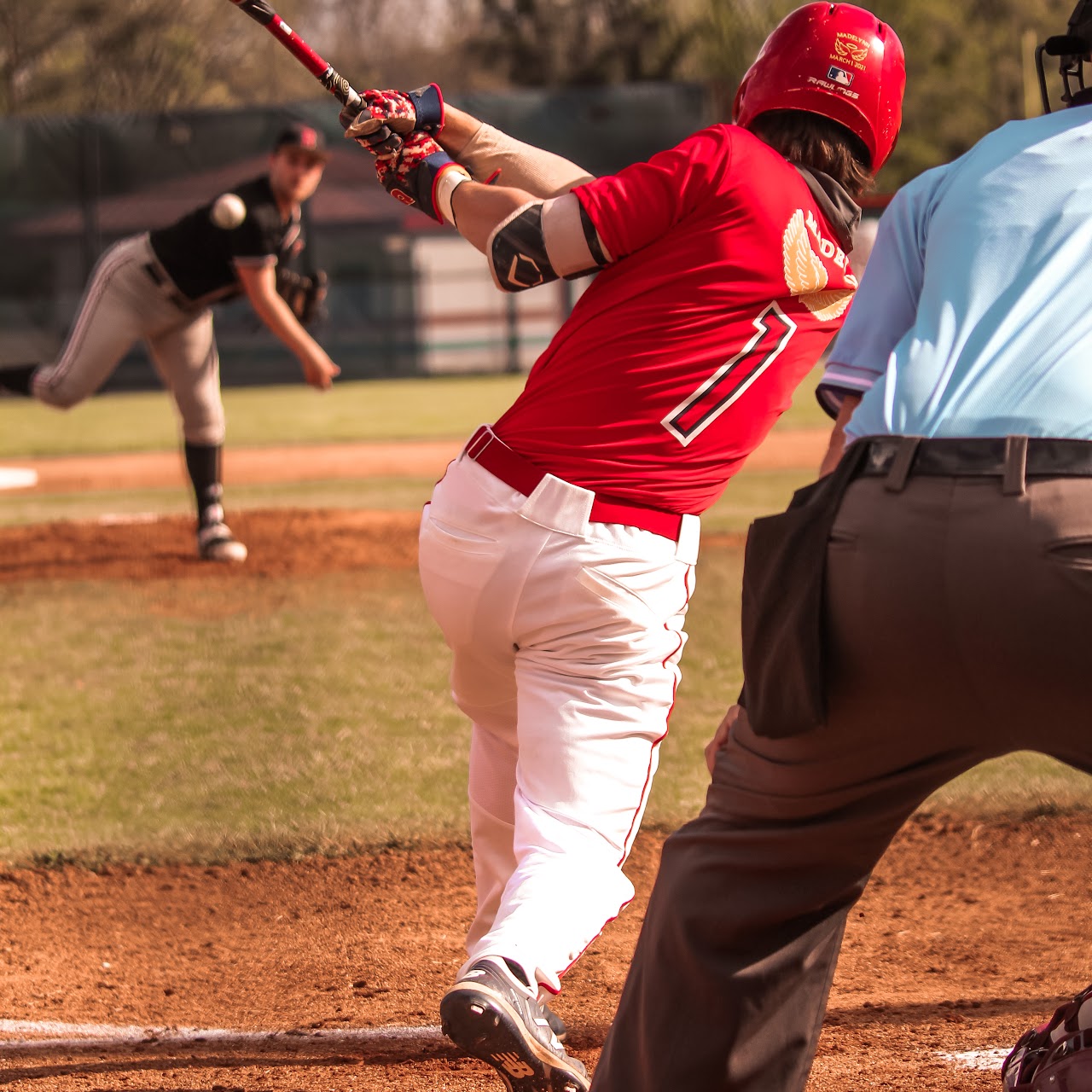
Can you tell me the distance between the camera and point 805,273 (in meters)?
2.41

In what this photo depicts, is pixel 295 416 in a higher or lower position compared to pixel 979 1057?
lower

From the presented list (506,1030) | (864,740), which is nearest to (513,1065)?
(506,1030)

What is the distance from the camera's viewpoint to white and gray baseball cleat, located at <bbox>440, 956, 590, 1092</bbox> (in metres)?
2.05

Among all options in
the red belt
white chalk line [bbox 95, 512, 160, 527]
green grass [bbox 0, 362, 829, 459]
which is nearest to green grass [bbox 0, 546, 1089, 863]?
the red belt

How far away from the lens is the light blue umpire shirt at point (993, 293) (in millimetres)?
1669

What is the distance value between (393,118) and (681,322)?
0.73m

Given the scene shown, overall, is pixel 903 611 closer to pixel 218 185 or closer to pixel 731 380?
pixel 731 380

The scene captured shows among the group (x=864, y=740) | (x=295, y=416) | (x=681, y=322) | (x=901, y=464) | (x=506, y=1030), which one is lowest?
(x=295, y=416)

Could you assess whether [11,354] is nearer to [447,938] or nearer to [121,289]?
[121,289]

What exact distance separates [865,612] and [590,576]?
72 cm

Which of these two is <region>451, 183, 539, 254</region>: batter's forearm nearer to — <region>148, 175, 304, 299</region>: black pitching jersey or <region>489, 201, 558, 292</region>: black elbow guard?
<region>489, 201, 558, 292</region>: black elbow guard

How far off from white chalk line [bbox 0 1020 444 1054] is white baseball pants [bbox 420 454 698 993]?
2.13 feet

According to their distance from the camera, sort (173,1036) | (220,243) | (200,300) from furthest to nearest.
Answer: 1. (200,300)
2. (220,243)
3. (173,1036)

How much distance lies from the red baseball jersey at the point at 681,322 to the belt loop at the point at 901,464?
72 cm
